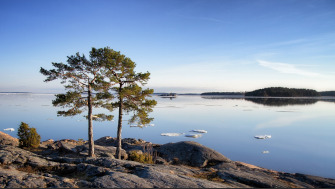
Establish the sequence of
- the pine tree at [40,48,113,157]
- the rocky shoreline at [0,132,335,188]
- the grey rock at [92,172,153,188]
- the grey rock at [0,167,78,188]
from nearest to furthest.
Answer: the grey rock at [0,167,78,188] < the grey rock at [92,172,153,188] < the rocky shoreline at [0,132,335,188] < the pine tree at [40,48,113,157]

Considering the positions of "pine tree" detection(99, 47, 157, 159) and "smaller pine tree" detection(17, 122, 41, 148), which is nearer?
"pine tree" detection(99, 47, 157, 159)

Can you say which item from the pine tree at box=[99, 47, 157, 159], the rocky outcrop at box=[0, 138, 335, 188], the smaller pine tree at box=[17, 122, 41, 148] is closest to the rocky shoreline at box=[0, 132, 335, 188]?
the rocky outcrop at box=[0, 138, 335, 188]

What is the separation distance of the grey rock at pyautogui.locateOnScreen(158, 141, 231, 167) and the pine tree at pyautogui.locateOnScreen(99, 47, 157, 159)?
4390 mm

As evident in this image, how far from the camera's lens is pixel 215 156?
18.7m

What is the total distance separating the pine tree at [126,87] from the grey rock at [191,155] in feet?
14.4

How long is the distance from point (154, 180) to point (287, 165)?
642 inches

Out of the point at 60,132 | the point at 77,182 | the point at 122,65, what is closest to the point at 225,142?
the point at 122,65

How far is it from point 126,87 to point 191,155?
8882 millimetres

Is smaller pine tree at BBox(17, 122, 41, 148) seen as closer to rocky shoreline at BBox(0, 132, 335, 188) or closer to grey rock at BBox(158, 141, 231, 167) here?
rocky shoreline at BBox(0, 132, 335, 188)

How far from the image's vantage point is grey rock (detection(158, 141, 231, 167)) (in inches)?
723

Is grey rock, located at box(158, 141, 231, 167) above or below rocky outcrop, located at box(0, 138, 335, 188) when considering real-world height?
below

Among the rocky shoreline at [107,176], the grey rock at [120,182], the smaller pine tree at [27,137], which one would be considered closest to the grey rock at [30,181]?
the rocky shoreline at [107,176]

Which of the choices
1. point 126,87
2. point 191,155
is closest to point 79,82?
point 126,87

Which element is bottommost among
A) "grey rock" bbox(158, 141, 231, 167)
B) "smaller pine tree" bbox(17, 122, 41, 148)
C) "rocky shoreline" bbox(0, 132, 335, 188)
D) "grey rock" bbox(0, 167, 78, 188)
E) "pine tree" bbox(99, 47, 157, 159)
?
"grey rock" bbox(158, 141, 231, 167)
